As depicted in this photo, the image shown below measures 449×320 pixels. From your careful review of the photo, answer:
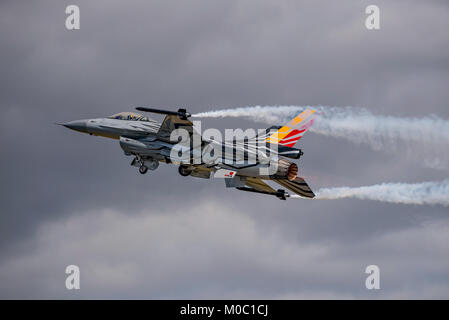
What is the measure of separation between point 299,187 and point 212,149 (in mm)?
5177

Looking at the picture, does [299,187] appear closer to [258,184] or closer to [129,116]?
[258,184]

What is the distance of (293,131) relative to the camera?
127 ft

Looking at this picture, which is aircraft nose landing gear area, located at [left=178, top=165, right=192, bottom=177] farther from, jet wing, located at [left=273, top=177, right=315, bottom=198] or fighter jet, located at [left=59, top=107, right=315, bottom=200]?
jet wing, located at [left=273, top=177, right=315, bottom=198]

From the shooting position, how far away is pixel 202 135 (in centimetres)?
3719

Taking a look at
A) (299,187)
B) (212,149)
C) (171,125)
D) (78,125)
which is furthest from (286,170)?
(78,125)

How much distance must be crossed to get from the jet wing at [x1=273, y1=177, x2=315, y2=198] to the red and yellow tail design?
78.9 inches

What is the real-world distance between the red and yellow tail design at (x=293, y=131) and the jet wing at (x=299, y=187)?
78.9 inches

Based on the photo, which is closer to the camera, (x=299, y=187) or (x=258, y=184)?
(x=299, y=187)

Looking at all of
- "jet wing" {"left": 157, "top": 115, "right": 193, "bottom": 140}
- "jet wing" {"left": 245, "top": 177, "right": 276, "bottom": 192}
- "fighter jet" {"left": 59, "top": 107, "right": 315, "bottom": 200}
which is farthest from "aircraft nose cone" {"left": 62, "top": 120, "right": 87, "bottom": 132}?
"jet wing" {"left": 245, "top": 177, "right": 276, "bottom": 192}
